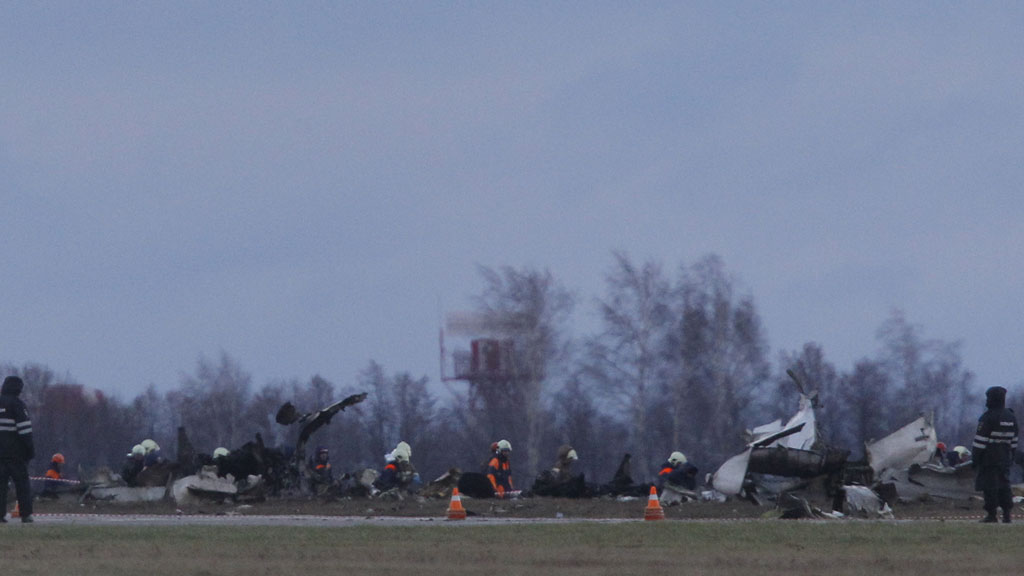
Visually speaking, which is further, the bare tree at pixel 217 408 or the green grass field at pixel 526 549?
the bare tree at pixel 217 408

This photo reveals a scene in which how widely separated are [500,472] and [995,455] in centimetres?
1115

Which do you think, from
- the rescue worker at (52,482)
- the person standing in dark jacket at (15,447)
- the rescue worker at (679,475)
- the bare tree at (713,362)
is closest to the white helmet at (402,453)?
the rescue worker at (679,475)

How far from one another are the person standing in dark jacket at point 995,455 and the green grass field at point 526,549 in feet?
6.88

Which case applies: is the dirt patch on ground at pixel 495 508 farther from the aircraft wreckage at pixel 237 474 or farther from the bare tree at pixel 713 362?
the bare tree at pixel 713 362

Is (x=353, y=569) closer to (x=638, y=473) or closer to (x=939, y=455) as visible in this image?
(x=939, y=455)

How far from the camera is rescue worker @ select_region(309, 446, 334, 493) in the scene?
28062mm

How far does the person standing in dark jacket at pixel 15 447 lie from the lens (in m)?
18.0

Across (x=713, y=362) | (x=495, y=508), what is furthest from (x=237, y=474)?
(x=713, y=362)

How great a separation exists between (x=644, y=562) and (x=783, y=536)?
9.84 feet

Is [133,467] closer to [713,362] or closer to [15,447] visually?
[15,447]

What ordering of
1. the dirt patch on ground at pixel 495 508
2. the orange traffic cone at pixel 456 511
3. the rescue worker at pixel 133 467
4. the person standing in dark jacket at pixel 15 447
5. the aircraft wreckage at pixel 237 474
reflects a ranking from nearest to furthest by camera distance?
the person standing in dark jacket at pixel 15 447 → the orange traffic cone at pixel 456 511 → the dirt patch on ground at pixel 495 508 → the aircraft wreckage at pixel 237 474 → the rescue worker at pixel 133 467


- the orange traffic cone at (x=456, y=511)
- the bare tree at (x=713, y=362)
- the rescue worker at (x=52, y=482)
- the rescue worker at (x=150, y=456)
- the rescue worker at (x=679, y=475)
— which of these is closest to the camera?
the orange traffic cone at (x=456, y=511)

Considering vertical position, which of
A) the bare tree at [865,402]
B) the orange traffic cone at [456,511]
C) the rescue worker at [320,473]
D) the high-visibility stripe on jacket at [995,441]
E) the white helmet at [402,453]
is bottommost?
the orange traffic cone at [456,511]

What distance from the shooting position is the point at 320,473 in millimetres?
28500
